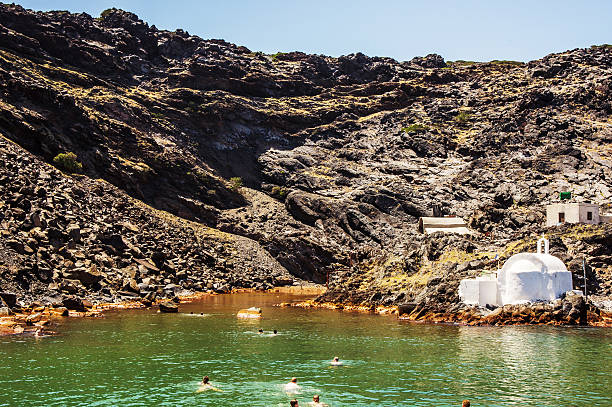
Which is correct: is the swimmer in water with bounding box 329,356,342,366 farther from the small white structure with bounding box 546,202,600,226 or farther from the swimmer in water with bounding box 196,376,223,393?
the small white structure with bounding box 546,202,600,226

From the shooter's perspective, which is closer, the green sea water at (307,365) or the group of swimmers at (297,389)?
the group of swimmers at (297,389)

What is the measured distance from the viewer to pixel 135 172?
12325 cm

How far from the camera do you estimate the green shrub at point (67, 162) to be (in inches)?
4158

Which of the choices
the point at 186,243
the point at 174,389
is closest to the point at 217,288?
the point at 186,243

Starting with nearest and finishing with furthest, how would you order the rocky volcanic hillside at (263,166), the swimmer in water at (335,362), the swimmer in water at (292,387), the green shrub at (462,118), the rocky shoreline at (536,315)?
the swimmer in water at (292,387) < the swimmer in water at (335,362) < the rocky shoreline at (536,315) < the rocky volcanic hillside at (263,166) < the green shrub at (462,118)

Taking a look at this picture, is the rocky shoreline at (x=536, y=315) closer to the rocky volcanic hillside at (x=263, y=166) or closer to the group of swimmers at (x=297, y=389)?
the rocky volcanic hillside at (x=263, y=166)

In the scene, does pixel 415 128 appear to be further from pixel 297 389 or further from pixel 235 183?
pixel 297 389

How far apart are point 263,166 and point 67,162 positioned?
2401 inches

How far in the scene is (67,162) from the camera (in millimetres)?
106688

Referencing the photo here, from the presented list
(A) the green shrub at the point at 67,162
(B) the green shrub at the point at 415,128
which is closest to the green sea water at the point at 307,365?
(A) the green shrub at the point at 67,162

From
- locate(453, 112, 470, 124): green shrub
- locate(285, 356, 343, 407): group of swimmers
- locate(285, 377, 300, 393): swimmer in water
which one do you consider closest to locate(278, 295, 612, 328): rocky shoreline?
locate(285, 356, 343, 407): group of swimmers

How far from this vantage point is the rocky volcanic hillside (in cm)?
7750

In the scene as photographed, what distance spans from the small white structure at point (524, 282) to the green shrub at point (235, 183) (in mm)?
91990

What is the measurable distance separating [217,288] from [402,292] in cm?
3916
